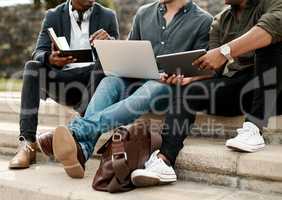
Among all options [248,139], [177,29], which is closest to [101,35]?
[177,29]

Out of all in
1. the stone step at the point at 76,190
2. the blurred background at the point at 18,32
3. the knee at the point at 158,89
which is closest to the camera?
the stone step at the point at 76,190

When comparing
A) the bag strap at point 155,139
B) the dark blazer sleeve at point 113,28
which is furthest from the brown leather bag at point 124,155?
the dark blazer sleeve at point 113,28

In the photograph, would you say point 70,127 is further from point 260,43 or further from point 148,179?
point 260,43

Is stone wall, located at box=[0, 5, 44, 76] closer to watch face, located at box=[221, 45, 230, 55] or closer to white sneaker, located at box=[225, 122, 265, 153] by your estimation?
watch face, located at box=[221, 45, 230, 55]

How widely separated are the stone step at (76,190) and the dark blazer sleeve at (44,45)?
0.73 m

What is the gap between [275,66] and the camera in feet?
8.50

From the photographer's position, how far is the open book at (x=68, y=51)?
3.16m

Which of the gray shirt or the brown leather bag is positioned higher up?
the gray shirt

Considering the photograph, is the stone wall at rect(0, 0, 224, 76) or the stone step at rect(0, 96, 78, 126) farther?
the stone wall at rect(0, 0, 224, 76)

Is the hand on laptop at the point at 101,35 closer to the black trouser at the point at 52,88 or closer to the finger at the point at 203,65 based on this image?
the black trouser at the point at 52,88

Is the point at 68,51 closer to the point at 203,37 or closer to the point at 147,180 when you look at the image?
the point at 203,37

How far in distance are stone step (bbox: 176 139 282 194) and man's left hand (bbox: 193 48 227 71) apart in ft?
1.52

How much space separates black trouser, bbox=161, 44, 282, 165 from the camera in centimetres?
260

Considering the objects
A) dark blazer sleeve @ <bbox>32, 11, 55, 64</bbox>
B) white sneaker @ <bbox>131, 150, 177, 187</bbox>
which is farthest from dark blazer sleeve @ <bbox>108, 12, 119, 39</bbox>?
white sneaker @ <bbox>131, 150, 177, 187</bbox>
